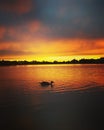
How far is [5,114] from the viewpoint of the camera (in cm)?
1270

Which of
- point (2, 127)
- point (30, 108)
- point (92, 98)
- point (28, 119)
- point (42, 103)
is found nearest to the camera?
point (2, 127)

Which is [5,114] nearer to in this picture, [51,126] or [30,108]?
[30,108]

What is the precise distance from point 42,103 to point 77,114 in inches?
127

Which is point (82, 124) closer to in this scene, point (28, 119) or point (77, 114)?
point (77, 114)

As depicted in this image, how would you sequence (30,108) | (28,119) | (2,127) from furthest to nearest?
(30,108), (28,119), (2,127)

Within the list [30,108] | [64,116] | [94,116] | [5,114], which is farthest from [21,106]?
[94,116]

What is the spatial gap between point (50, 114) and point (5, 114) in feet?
7.16

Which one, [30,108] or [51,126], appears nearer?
[51,126]

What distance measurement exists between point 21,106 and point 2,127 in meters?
4.15

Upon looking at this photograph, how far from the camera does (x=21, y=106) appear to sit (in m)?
14.9

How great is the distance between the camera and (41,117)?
1241 cm

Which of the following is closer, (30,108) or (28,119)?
(28,119)

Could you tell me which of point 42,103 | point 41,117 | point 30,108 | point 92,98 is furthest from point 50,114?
point 92,98

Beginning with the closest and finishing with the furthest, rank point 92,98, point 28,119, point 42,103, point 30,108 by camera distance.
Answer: point 28,119 < point 30,108 < point 42,103 < point 92,98
